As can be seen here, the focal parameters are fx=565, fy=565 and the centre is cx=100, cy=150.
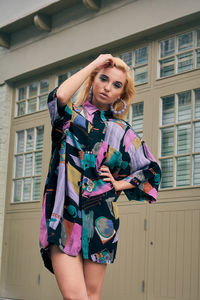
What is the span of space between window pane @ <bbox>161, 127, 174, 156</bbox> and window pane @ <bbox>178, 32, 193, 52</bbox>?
91 centimetres

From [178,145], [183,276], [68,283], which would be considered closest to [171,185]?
[178,145]

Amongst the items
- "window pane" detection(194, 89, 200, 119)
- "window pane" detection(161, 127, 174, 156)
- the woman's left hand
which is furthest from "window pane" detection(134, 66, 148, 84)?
the woman's left hand

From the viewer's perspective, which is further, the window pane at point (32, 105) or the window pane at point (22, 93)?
the window pane at point (22, 93)

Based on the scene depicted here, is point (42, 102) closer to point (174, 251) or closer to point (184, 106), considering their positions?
point (184, 106)

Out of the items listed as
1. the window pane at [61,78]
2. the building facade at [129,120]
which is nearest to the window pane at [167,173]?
the building facade at [129,120]

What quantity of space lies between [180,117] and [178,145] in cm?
31

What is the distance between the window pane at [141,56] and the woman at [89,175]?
423 cm

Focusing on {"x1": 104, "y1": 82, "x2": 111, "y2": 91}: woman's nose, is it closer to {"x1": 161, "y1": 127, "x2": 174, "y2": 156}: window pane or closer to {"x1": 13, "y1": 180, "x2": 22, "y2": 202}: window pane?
{"x1": 161, "y1": 127, "x2": 174, "y2": 156}: window pane

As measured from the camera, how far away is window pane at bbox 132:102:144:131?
6.73 m

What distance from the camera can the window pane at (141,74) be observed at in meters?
6.79

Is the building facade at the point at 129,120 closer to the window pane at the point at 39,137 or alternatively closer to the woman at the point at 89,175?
the window pane at the point at 39,137

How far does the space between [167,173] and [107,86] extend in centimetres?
378

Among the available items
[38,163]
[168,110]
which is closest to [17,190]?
[38,163]

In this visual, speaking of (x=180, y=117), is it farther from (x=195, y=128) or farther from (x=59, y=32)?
(x=59, y=32)
